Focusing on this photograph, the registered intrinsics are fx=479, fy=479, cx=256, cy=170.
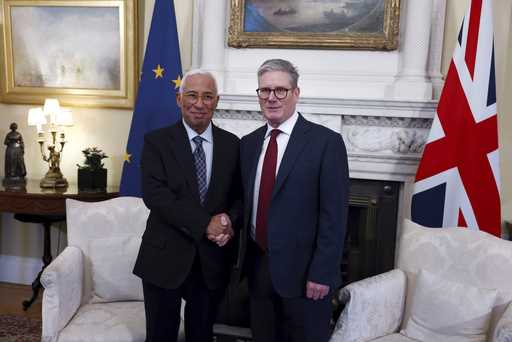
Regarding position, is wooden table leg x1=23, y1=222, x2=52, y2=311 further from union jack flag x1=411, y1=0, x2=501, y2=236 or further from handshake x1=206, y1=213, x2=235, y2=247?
union jack flag x1=411, y1=0, x2=501, y2=236

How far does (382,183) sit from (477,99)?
743mm

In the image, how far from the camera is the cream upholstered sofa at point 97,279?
1.91 m

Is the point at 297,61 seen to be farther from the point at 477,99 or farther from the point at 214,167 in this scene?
the point at 214,167

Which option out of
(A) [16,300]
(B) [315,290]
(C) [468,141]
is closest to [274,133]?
(B) [315,290]

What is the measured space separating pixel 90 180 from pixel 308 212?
2.01m

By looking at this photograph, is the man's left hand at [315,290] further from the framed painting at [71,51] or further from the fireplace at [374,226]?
the framed painting at [71,51]

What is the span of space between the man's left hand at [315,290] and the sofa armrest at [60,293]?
1019 millimetres

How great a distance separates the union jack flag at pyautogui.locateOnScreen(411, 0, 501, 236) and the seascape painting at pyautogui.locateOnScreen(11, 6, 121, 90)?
2.16m

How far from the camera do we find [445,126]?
2457mm

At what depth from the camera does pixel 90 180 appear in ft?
10.3

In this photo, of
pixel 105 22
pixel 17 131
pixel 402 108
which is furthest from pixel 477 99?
pixel 17 131

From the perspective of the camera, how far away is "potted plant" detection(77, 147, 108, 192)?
10.3 ft

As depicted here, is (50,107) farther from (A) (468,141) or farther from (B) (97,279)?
(A) (468,141)

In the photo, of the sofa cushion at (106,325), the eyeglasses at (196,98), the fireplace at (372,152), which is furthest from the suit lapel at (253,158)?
the fireplace at (372,152)
